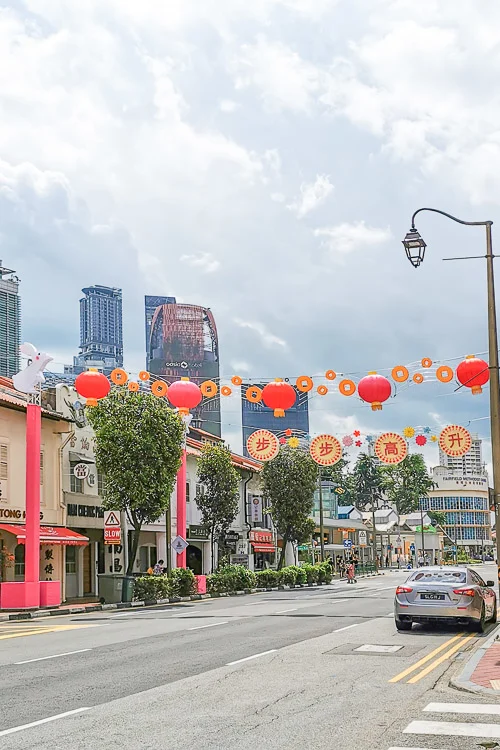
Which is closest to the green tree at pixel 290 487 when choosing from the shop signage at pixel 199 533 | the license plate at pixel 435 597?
the shop signage at pixel 199 533

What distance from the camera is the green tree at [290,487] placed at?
57.4 meters

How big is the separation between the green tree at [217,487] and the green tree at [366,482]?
271 feet

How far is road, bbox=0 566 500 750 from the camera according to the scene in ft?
28.9

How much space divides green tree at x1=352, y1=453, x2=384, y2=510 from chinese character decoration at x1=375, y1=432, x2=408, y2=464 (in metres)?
106

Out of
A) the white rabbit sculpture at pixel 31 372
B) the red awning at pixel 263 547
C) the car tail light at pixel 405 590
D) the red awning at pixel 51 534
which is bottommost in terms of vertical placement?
the red awning at pixel 263 547

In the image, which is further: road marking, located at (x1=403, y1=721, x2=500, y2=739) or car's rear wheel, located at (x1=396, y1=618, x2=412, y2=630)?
car's rear wheel, located at (x1=396, y1=618, x2=412, y2=630)

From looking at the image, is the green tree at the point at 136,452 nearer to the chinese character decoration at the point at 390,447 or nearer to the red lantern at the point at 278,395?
the chinese character decoration at the point at 390,447

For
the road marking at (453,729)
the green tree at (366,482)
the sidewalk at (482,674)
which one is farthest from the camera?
the green tree at (366,482)

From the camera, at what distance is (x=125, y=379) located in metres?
28.6

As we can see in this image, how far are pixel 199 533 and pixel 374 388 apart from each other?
33.8 m

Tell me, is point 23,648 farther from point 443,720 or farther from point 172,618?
point 443,720

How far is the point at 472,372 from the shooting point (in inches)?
859

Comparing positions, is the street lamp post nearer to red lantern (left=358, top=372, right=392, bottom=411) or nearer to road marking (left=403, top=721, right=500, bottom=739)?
red lantern (left=358, top=372, right=392, bottom=411)

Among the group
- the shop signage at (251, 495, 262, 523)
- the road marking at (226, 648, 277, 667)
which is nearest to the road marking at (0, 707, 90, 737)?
the road marking at (226, 648, 277, 667)
